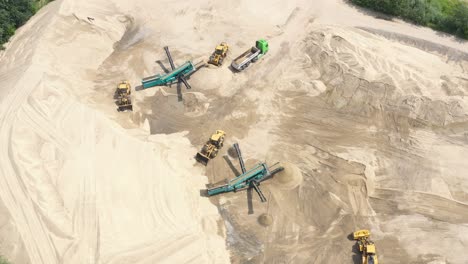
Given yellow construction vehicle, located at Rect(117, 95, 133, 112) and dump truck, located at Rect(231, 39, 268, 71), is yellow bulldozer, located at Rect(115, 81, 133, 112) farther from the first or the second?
dump truck, located at Rect(231, 39, 268, 71)

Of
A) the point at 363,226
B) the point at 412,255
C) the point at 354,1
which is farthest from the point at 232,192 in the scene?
the point at 354,1

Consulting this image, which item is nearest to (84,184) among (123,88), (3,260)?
(3,260)

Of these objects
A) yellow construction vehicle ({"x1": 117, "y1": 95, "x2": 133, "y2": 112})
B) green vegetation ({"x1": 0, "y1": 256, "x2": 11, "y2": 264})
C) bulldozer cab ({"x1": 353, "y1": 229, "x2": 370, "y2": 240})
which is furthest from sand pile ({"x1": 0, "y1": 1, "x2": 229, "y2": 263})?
bulldozer cab ({"x1": 353, "y1": 229, "x2": 370, "y2": 240})

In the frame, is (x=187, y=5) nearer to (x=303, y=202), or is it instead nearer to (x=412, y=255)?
(x=303, y=202)

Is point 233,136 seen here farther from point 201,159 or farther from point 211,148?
point 201,159

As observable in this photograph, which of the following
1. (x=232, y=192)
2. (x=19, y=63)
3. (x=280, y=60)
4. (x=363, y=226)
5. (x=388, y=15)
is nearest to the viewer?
(x=363, y=226)

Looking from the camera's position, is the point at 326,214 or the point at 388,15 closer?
the point at 326,214

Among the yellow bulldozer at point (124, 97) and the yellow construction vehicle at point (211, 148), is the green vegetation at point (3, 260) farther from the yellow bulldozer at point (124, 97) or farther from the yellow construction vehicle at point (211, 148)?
the yellow bulldozer at point (124, 97)

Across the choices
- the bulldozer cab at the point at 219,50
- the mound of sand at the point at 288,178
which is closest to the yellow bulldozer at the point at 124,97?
the bulldozer cab at the point at 219,50
